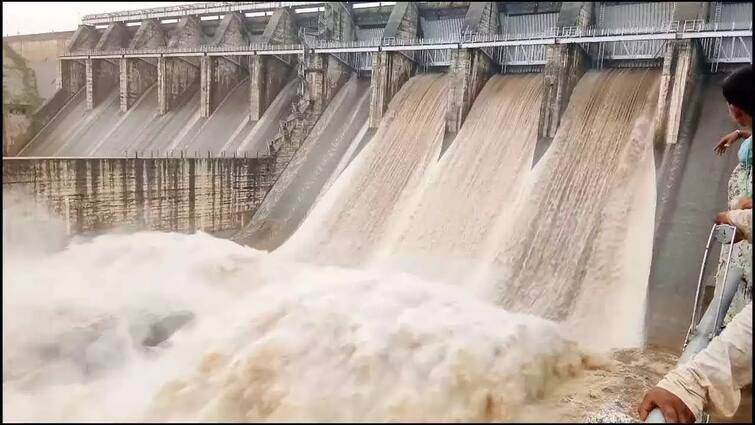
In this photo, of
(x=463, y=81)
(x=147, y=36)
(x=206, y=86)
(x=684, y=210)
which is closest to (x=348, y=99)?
(x=463, y=81)

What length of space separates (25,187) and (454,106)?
621 centimetres

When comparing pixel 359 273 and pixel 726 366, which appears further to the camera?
pixel 359 273

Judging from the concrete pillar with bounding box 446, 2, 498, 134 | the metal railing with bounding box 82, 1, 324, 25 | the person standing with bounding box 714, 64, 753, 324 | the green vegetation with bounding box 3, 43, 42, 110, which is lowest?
the person standing with bounding box 714, 64, 753, 324

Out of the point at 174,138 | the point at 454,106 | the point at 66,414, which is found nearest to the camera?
the point at 66,414

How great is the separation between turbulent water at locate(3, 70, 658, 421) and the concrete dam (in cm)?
2

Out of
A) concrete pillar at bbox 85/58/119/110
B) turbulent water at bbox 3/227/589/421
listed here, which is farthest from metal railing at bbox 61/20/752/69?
turbulent water at bbox 3/227/589/421

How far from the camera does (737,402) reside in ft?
4.54

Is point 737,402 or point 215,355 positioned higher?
point 737,402

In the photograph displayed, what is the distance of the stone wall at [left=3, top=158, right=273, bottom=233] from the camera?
6.45m

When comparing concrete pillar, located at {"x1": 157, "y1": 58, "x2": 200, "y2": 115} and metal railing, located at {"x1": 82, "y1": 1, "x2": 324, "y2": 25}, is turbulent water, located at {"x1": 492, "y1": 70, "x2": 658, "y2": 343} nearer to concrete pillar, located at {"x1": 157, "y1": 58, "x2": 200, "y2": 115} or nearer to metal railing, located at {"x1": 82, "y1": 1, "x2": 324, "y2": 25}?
metal railing, located at {"x1": 82, "y1": 1, "x2": 324, "y2": 25}

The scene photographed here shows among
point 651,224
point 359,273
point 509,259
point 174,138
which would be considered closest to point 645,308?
point 651,224

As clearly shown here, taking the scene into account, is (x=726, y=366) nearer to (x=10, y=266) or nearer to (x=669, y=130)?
(x=10, y=266)

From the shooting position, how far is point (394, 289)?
15.5 feet

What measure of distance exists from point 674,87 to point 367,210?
15.0ft
